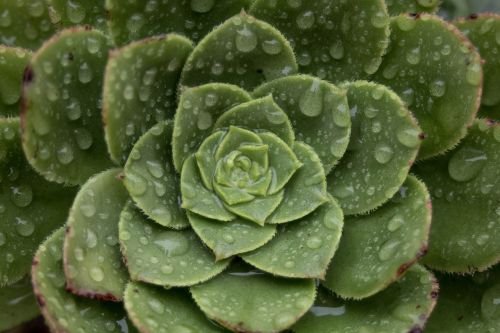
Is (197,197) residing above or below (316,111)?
below

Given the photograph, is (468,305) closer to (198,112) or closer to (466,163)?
(466,163)

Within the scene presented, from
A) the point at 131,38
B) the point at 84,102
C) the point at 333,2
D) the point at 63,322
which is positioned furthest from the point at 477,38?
the point at 63,322

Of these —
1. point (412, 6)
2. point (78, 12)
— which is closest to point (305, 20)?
point (412, 6)

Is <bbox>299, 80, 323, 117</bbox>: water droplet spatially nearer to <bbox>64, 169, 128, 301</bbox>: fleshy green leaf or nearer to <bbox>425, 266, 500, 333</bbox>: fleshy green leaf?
<bbox>64, 169, 128, 301</bbox>: fleshy green leaf

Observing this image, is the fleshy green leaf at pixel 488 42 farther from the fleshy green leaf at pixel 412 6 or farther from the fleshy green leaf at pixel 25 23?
the fleshy green leaf at pixel 25 23

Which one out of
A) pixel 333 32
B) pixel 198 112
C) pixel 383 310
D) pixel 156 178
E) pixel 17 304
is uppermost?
pixel 333 32

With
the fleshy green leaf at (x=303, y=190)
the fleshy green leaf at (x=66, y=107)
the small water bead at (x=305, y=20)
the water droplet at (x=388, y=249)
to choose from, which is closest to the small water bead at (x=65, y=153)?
the fleshy green leaf at (x=66, y=107)

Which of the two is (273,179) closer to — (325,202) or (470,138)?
(325,202)
